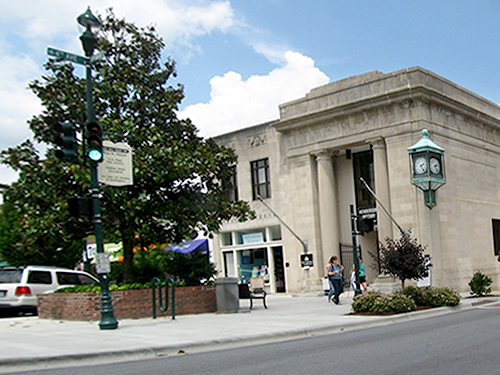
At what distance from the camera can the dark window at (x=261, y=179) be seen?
33875 millimetres

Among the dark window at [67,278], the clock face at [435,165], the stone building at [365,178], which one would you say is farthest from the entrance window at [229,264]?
A: the clock face at [435,165]

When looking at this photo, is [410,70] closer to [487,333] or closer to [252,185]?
[252,185]

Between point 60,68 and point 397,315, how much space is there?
39.6 ft

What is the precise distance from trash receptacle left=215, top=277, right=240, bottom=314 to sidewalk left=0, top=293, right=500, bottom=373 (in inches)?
16.7

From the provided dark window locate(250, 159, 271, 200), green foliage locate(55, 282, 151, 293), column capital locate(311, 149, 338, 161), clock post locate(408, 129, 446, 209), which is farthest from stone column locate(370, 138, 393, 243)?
green foliage locate(55, 282, 151, 293)

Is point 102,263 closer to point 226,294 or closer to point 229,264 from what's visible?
point 226,294

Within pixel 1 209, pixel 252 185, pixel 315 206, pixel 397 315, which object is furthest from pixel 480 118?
pixel 1 209

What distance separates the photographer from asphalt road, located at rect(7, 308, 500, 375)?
8.34 metres

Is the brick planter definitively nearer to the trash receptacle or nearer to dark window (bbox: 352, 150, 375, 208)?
the trash receptacle

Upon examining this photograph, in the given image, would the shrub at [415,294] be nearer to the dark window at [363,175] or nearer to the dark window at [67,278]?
the dark window at [67,278]

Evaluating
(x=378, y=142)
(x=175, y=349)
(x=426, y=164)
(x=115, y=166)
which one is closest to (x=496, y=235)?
(x=378, y=142)

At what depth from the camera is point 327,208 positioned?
30828mm

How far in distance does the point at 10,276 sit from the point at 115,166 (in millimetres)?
8814

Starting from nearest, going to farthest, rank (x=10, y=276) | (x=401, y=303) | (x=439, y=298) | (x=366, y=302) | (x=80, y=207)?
(x=80, y=207) → (x=401, y=303) → (x=366, y=302) → (x=439, y=298) → (x=10, y=276)
